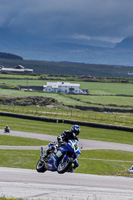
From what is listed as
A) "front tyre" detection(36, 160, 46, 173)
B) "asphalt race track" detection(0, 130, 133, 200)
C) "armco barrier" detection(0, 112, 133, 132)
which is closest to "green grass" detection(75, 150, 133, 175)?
"asphalt race track" detection(0, 130, 133, 200)

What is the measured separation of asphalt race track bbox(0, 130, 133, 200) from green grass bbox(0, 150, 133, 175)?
1831cm

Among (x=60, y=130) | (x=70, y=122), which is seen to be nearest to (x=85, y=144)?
(x=60, y=130)

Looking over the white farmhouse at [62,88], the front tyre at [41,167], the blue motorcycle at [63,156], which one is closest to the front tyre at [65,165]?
the blue motorcycle at [63,156]

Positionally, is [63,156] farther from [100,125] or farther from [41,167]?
[100,125]

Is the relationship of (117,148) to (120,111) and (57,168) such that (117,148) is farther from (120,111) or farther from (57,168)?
(120,111)

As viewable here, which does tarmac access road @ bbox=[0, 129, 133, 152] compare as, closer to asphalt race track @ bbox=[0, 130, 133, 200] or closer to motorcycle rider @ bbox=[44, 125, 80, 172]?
asphalt race track @ bbox=[0, 130, 133, 200]

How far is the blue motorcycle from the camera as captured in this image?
16797mm

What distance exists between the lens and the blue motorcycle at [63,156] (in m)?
16.8

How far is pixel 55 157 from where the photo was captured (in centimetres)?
1741

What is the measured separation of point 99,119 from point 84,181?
6852 centimetres

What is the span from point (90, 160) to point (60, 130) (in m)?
27.2

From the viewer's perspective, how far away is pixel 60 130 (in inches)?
2891

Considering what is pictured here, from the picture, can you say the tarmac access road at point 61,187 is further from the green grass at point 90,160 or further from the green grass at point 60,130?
the green grass at point 60,130

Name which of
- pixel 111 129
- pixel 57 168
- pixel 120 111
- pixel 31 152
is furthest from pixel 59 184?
pixel 120 111
